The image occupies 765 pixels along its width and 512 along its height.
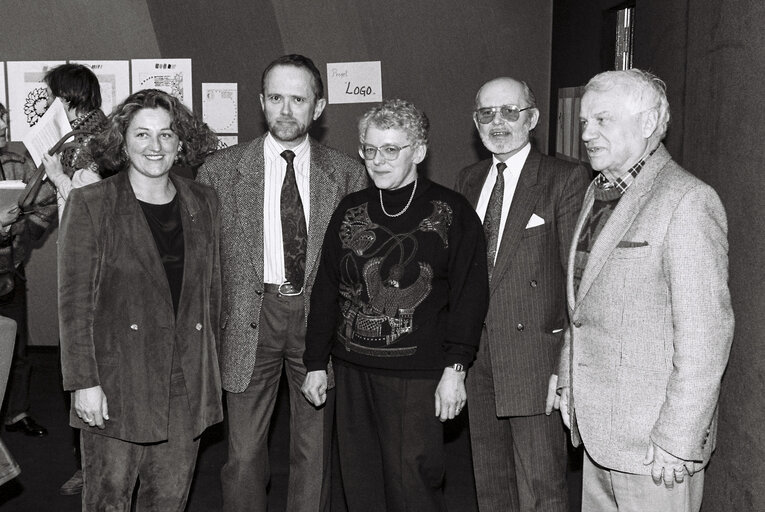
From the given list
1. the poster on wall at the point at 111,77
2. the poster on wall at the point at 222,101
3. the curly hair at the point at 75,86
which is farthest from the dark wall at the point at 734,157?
the poster on wall at the point at 111,77

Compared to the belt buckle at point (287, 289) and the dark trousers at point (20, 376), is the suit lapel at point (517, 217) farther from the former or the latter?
the dark trousers at point (20, 376)

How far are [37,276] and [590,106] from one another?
5.14 metres

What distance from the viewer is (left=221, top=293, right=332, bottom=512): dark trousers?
3014 millimetres

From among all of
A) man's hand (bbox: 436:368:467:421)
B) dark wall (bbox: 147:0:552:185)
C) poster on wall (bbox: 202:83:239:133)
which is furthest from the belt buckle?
poster on wall (bbox: 202:83:239:133)

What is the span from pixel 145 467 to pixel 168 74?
3810mm

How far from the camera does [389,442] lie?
2.69 meters

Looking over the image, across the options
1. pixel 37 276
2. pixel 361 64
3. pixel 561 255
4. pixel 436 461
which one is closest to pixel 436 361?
pixel 436 461

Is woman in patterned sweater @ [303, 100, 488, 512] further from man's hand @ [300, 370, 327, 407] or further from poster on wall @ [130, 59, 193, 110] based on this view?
poster on wall @ [130, 59, 193, 110]

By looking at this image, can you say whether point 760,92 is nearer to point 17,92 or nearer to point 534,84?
point 534,84

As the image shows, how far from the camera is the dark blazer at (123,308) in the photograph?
2.59 m

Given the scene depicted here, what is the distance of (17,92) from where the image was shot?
5.94 metres

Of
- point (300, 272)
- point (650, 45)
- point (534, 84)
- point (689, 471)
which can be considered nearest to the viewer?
point (689, 471)

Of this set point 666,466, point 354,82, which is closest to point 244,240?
point 666,466

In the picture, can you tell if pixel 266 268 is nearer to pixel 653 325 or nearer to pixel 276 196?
pixel 276 196
